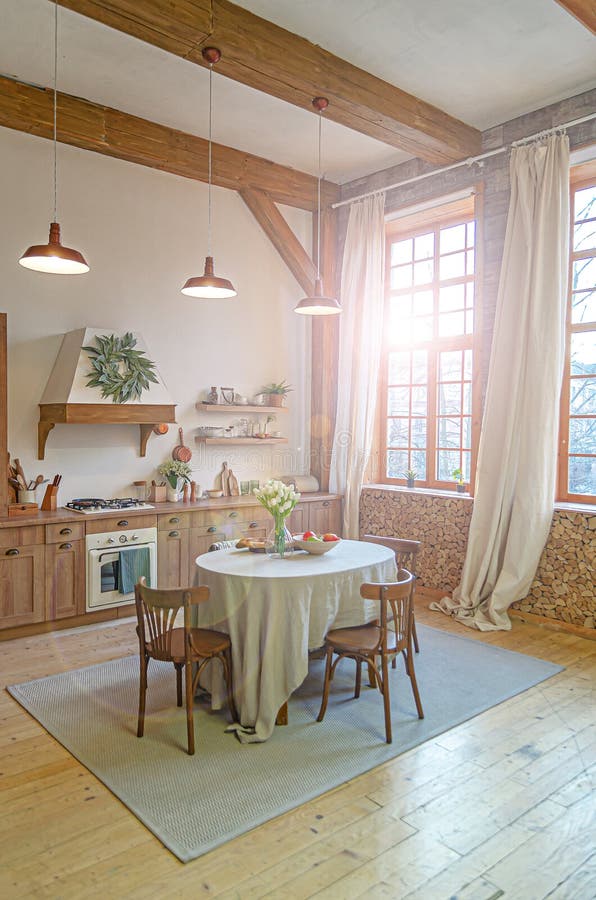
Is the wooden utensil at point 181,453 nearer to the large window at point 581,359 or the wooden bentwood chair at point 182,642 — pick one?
the wooden bentwood chair at point 182,642

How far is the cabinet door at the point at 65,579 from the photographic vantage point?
172 inches

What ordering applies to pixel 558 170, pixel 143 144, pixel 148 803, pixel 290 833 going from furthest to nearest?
1. pixel 143 144
2. pixel 558 170
3. pixel 148 803
4. pixel 290 833

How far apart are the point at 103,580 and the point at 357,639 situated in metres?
2.23

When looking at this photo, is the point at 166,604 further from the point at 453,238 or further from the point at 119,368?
the point at 453,238

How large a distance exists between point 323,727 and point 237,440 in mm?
3139

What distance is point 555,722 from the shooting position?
10.4ft

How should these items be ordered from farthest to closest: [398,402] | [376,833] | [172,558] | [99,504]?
1. [398,402]
2. [172,558]
3. [99,504]
4. [376,833]

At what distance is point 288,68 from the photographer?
3.86m

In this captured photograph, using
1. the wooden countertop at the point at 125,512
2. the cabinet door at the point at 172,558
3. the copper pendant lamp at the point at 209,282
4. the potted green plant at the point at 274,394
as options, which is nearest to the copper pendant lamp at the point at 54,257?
the copper pendant lamp at the point at 209,282

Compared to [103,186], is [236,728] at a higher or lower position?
lower

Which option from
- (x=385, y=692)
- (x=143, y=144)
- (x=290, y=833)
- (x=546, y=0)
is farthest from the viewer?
(x=143, y=144)

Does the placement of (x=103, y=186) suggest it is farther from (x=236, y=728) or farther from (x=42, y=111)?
(x=236, y=728)

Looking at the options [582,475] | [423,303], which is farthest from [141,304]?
[582,475]

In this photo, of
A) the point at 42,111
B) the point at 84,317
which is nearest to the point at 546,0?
the point at 42,111
